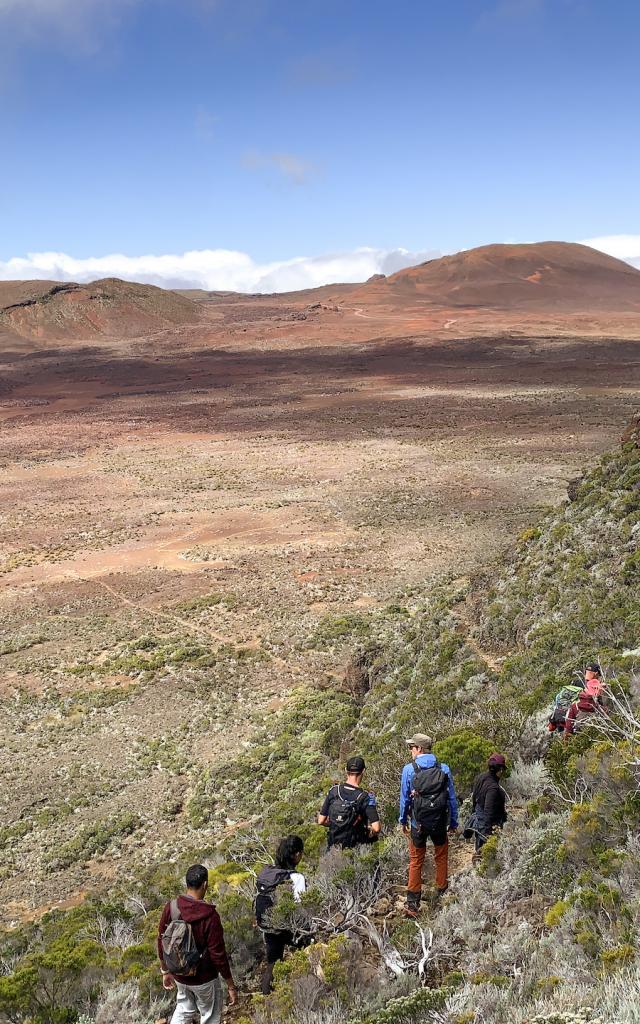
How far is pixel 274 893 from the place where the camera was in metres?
5.07

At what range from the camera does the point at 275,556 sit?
21.8 m

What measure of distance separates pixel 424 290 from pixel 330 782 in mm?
146347

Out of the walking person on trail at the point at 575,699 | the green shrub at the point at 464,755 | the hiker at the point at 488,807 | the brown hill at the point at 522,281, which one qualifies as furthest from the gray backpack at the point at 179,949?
the brown hill at the point at 522,281

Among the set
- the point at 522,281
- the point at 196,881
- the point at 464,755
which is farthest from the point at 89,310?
the point at 196,881

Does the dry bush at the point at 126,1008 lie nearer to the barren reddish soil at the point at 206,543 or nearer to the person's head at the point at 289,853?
the person's head at the point at 289,853

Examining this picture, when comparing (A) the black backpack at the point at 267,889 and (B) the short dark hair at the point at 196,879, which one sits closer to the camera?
(B) the short dark hair at the point at 196,879

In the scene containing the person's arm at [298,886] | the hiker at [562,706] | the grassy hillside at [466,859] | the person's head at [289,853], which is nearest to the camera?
the grassy hillside at [466,859]

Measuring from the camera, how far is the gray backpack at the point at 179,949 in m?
4.25

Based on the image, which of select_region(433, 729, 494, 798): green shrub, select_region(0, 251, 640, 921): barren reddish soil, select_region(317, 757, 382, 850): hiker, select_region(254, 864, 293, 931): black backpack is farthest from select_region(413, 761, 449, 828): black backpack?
select_region(0, 251, 640, 921): barren reddish soil

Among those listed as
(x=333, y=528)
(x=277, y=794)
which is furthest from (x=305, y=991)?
(x=333, y=528)

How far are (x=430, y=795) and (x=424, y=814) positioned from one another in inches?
5.5

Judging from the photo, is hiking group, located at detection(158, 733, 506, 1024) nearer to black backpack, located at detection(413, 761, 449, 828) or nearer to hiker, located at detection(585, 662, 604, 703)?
black backpack, located at detection(413, 761, 449, 828)

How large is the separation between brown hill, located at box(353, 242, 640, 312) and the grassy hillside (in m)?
125

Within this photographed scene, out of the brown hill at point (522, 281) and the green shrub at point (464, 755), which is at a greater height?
the brown hill at point (522, 281)
